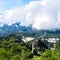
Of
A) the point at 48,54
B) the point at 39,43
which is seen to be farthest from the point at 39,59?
the point at 39,43

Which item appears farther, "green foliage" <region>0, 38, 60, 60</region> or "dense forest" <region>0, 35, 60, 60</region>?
"dense forest" <region>0, 35, 60, 60</region>

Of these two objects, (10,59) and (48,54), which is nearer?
(10,59)

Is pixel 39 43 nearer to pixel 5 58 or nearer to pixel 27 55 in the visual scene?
pixel 27 55

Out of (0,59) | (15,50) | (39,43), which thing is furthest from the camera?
(39,43)

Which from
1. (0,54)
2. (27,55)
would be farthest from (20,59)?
(27,55)

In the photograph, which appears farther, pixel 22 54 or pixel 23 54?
pixel 22 54

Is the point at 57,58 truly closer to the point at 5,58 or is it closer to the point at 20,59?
the point at 20,59

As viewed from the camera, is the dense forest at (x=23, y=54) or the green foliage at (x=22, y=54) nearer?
the green foliage at (x=22, y=54)

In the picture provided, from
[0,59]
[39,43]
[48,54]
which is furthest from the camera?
[39,43]

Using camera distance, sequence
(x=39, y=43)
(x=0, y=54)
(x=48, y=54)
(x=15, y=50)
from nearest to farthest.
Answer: (x=0, y=54) < (x=48, y=54) < (x=15, y=50) < (x=39, y=43)
